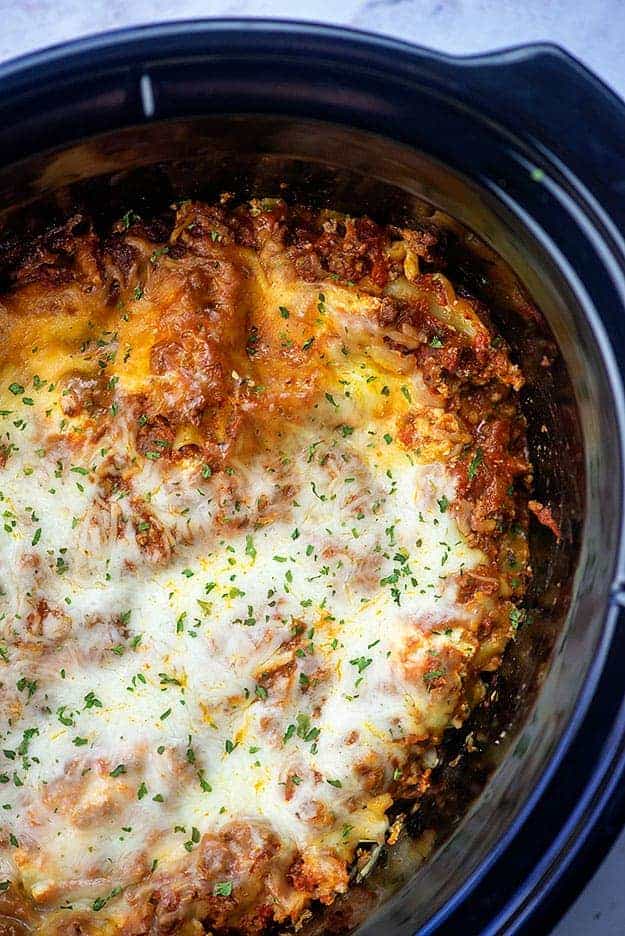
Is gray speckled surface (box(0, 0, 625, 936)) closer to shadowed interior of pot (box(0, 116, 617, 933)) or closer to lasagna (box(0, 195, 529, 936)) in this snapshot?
shadowed interior of pot (box(0, 116, 617, 933))

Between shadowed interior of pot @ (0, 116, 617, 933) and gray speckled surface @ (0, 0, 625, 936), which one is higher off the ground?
gray speckled surface @ (0, 0, 625, 936)

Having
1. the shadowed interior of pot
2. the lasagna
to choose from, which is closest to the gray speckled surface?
the shadowed interior of pot

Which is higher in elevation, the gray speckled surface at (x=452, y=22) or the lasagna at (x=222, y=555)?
the gray speckled surface at (x=452, y=22)

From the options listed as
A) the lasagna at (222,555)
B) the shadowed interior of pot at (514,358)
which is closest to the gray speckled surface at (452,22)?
the shadowed interior of pot at (514,358)

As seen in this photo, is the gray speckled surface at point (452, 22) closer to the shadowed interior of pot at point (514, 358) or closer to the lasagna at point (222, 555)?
the shadowed interior of pot at point (514, 358)

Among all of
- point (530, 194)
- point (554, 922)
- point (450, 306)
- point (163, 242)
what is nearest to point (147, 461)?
point (163, 242)

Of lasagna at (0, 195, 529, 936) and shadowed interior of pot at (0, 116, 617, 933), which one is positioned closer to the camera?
shadowed interior of pot at (0, 116, 617, 933)

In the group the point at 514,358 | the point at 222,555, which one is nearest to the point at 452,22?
the point at 514,358
